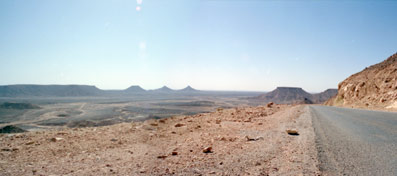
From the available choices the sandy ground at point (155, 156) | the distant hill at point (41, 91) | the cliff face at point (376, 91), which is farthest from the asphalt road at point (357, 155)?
the distant hill at point (41, 91)

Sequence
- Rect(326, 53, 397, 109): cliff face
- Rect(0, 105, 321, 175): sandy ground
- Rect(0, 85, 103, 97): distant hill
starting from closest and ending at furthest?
1. Rect(0, 105, 321, 175): sandy ground
2. Rect(326, 53, 397, 109): cliff face
3. Rect(0, 85, 103, 97): distant hill

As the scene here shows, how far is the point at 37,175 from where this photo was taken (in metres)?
3.61

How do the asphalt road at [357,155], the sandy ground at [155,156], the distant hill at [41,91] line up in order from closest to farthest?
1. the asphalt road at [357,155]
2. the sandy ground at [155,156]
3. the distant hill at [41,91]

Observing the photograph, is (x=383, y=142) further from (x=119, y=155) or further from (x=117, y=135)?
(x=117, y=135)

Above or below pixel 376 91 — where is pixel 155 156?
below

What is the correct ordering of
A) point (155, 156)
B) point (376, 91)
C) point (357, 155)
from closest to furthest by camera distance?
point (357, 155), point (155, 156), point (376, 91)

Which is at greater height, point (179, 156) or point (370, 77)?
point (370, 77)

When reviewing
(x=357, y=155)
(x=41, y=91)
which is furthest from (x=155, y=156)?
(x=41, y=91)

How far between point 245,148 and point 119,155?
3360 millimetres

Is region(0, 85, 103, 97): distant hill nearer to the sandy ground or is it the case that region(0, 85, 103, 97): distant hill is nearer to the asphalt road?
the sandy ground

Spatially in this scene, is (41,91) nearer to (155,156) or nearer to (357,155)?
(155,156)

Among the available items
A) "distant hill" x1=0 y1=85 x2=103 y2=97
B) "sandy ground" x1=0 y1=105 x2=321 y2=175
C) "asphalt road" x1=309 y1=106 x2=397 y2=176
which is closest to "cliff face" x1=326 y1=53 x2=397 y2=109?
"asphalt road" x1=309 y1=106 x2=397 y2=176

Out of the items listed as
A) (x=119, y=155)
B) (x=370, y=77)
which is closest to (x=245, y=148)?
(x=119, y=155)

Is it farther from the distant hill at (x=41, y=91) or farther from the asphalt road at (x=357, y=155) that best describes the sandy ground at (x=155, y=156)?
the distant hill at (x=41, y=91)
